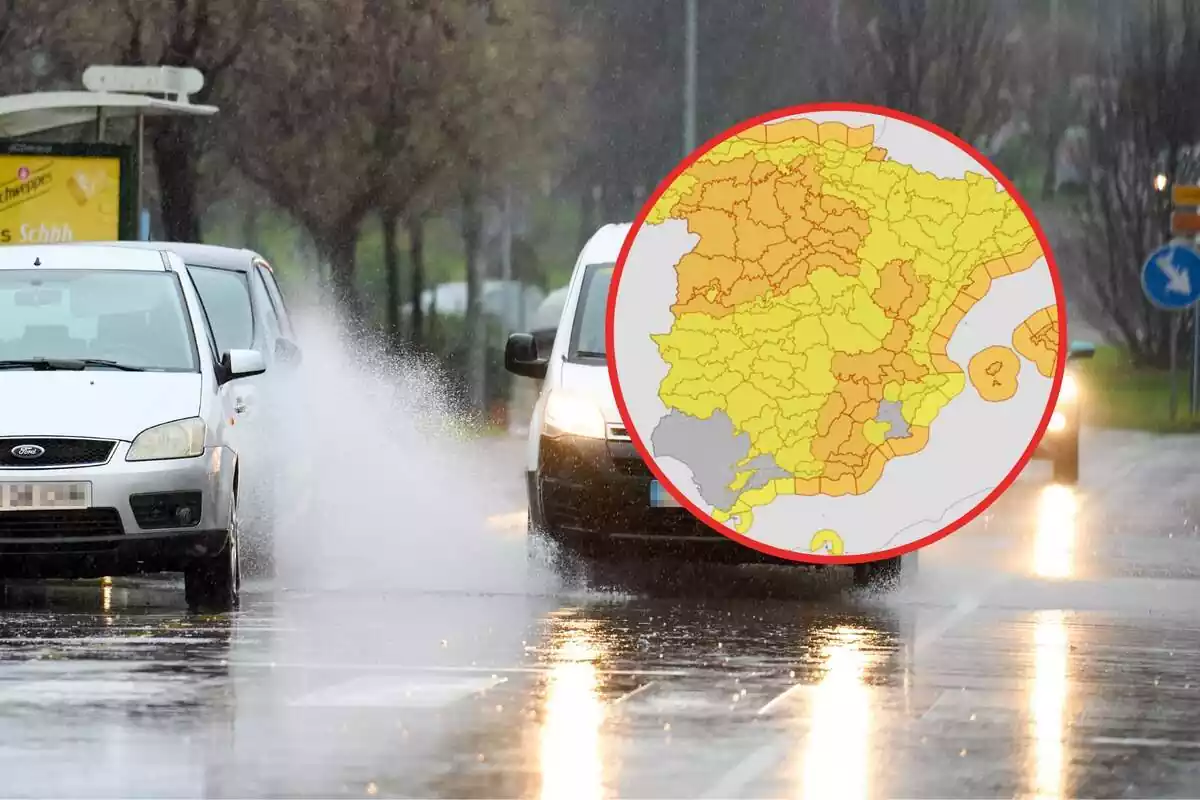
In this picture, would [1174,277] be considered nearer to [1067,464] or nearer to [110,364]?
[1067,464]

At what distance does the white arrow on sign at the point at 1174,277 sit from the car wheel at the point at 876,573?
60.9 feet

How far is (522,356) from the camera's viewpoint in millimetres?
16016

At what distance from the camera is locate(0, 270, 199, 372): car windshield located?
48.1ft

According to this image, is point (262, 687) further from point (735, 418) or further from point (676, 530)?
point (676, 530)

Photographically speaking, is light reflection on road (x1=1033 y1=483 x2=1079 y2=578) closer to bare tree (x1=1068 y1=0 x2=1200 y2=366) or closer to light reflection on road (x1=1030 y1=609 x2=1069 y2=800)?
light reflection on road (x1=1030 y1=609 x2=1069 y2=800)

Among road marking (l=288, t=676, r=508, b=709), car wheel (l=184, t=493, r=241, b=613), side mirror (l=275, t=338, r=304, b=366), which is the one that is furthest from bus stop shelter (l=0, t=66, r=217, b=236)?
road marking (l=288, t=676, r=508, b=709)

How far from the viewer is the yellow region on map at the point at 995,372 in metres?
12.8

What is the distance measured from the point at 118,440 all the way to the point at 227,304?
4.73 meters

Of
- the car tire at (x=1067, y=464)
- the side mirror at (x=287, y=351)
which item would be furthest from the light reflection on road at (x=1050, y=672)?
the car tire at (x=1067, y=464)

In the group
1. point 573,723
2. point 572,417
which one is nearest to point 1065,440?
point 572,417

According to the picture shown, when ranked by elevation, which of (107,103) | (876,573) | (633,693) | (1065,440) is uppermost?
(107,103)

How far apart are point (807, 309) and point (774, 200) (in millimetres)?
515

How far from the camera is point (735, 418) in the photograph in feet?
43.4

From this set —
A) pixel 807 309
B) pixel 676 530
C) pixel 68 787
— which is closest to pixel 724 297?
pixel 807 309
